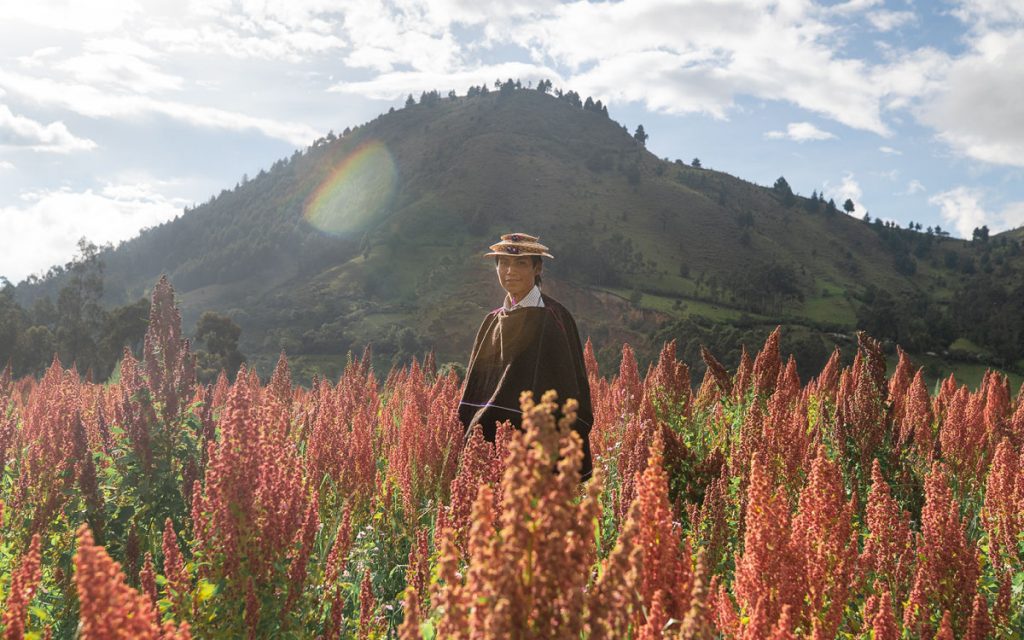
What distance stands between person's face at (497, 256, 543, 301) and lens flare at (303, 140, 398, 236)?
129518 millimetres

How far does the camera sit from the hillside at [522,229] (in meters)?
67.5

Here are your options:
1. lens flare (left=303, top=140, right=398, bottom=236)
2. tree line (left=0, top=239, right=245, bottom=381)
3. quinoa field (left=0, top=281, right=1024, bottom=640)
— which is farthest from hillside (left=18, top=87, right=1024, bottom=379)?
quinoa field (left=0, top=281, right=1024, bottom=640)

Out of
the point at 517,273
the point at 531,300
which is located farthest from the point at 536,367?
the point at 517,273

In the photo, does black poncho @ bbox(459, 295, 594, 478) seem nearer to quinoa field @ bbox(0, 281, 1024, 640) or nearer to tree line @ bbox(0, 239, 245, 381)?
quinoa field @ bbox(0, 281, 1024, 640)

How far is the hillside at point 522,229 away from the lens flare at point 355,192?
0.74m

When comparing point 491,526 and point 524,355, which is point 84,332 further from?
point 491,526

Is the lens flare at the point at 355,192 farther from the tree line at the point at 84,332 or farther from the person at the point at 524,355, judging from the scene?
the person at the point at 524,355

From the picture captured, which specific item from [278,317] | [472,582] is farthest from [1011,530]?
[278,317]

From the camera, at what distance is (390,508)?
4758 mm

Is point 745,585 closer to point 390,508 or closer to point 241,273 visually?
point 390,508

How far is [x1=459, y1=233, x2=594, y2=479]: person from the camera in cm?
515

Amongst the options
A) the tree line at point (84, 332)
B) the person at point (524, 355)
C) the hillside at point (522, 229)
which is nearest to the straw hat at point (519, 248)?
the person at point (524, 355)

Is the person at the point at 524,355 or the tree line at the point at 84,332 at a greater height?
the person at the point at 524,355

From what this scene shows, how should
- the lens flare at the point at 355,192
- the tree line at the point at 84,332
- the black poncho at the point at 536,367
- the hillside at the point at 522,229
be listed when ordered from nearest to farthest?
the black poncho at the point at 536,367
the tree line at the point at 84,332
the hillside at the point at 522,229
the lens flare at the point at 355,192
